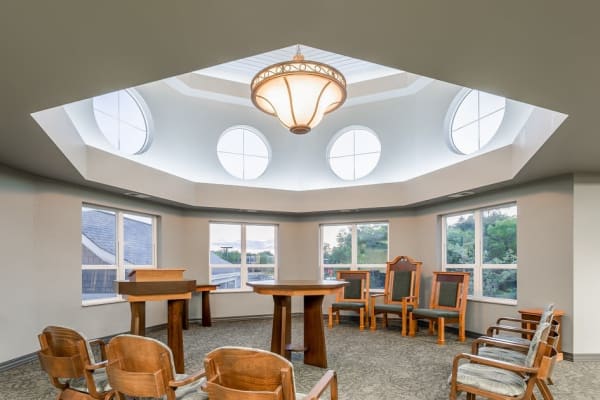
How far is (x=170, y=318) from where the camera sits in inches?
138

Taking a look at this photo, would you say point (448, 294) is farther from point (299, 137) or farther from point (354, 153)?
point (299, 137)

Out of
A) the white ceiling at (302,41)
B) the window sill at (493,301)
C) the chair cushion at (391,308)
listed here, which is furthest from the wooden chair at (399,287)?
the white ceiling at (302,41)

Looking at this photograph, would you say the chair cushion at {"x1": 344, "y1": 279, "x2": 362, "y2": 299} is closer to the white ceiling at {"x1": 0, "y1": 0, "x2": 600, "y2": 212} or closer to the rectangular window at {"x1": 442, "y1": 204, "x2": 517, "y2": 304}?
the rectangular window at {"x1": 442, "y1": 204, "x2": 517, "y2": 304}

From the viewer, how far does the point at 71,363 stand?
8.05 feet

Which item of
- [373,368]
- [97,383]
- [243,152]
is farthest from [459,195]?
[97,383]

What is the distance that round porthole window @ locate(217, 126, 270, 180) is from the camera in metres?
7.91

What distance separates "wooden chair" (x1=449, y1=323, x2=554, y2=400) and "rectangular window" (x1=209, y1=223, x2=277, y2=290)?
5574mm

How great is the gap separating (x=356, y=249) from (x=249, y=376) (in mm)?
6471

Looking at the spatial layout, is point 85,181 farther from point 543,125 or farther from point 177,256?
point 543,125

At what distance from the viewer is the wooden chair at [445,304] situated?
5.74 m

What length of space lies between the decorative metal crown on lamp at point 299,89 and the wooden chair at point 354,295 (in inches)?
156

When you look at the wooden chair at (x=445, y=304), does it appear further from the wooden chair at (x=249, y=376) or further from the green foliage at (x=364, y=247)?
the wooden chair at (x=249, y=376)

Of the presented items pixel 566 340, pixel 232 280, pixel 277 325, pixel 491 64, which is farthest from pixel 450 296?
pixel 491 64

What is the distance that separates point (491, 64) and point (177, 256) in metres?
6.36
